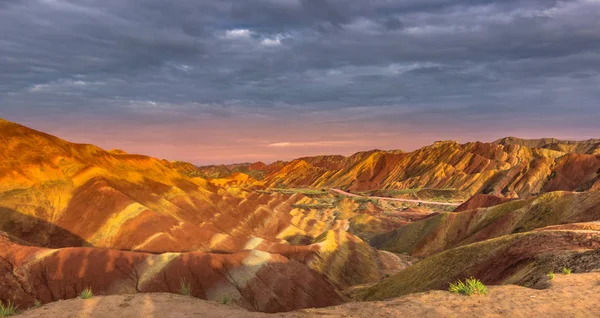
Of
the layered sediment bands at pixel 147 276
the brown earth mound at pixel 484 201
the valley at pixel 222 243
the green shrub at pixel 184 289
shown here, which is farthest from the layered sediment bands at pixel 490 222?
the green shrub at pixel 184 289

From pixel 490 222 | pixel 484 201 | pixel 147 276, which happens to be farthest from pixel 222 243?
pixel 484 201

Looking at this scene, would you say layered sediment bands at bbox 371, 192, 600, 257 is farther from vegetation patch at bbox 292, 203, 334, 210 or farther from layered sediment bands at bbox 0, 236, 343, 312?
vegetation patch at bbox 292, 203, 334, 210

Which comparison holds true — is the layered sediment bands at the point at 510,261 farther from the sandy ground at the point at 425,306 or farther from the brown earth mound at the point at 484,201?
the brown earth mound at the point at 484,201

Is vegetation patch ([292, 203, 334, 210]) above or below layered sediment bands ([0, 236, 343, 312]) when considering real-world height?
below

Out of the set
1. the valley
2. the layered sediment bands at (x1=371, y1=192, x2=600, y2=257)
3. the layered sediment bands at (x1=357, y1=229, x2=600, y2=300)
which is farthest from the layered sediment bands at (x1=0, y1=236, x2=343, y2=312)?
the layered sediment bands at (x1=371, y1=192, x2=600, y2=257)

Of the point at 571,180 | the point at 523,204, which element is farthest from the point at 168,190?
the point at 571,180

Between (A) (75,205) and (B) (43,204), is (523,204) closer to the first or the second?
→ (A) (75,205)

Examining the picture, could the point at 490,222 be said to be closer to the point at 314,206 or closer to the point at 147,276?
the point at 147,276
